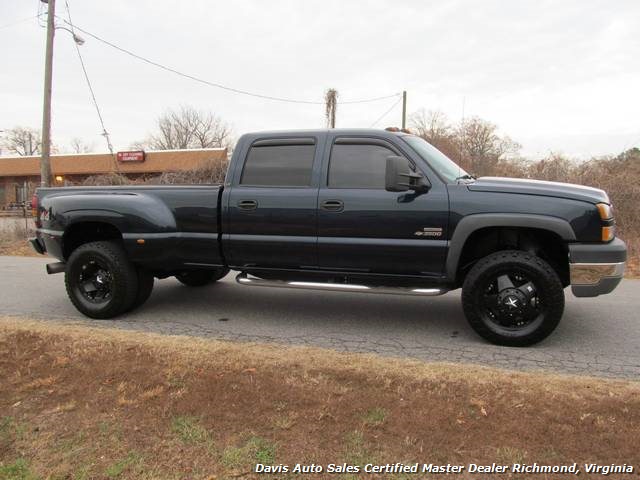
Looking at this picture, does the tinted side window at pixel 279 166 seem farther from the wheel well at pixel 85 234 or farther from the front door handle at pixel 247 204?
the wheel well at pixel 85 234

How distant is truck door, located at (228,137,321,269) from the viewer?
15.3 feet

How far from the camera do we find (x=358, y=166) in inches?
182

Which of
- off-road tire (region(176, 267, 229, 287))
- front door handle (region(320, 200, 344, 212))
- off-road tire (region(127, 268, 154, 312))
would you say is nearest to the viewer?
front door handle (region(320, 200, 344, 212))

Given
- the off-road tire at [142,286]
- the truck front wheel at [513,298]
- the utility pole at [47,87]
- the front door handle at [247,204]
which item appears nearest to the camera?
the truck front wheel at [513,298]

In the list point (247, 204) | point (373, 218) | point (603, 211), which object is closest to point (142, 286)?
point (247, 204)

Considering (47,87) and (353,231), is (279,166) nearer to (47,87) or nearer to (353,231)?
(353,231)

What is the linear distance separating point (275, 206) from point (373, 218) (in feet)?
3.21

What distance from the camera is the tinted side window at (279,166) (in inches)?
188

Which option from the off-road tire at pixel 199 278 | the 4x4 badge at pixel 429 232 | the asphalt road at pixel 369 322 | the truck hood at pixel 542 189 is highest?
the truck hood at pixel 542 189

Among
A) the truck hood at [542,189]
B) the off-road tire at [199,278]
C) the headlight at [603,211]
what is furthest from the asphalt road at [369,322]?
the truck hood at [542,189]

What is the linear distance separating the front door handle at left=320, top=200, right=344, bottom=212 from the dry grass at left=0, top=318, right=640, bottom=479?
1.38 metres

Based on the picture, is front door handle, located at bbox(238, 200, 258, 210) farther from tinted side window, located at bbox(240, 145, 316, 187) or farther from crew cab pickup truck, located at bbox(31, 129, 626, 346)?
tinted side window, located at bbox(240, 145, 316, 187)

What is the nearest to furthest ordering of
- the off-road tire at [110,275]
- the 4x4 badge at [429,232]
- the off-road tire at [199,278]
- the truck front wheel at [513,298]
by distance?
1. the truck front wheel at [513,298]
2. the 4x4 badge at [429,232]
3. the off-road tire at [110,275]
4. the off-road tire at [199,278]

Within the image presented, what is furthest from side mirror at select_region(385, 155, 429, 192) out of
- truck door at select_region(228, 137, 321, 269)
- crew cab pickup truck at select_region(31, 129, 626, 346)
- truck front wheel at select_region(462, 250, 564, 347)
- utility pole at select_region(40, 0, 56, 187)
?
utility pole at select_region(40, 0, 56, 187)
